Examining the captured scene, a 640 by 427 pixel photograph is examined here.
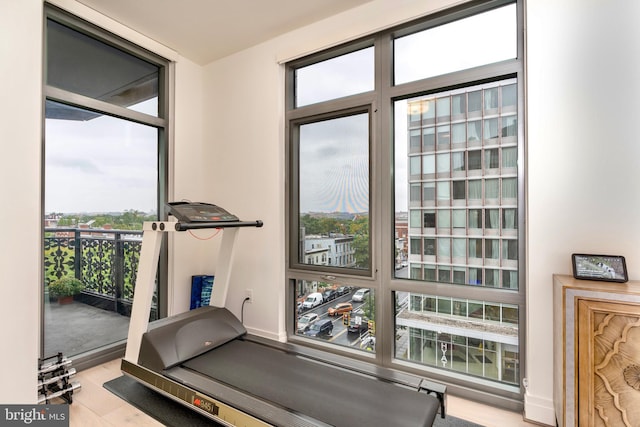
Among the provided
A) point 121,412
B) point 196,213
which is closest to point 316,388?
point 121,412

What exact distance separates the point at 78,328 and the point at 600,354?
138 inches

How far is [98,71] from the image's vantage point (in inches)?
109

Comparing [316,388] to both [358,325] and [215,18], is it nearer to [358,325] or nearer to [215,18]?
[358,325]

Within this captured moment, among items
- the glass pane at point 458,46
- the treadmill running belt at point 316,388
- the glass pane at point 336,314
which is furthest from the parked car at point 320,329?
the glass pane at point 458,46

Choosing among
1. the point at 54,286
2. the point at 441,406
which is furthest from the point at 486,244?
the point at 54,286

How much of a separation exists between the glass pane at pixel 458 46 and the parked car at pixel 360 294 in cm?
171

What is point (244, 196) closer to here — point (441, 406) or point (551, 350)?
point (441, 406)

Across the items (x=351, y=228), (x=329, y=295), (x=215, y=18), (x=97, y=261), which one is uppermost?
(x=215, y=18)

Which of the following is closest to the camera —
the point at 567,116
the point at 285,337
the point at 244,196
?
the point at 567,116

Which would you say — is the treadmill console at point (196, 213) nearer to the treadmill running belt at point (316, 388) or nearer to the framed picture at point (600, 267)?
the treadmill running belt at point (316, 388)

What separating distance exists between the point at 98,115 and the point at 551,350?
12.4 feet

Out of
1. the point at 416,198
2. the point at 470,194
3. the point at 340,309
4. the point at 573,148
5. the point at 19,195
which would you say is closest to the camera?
the point at 573,148

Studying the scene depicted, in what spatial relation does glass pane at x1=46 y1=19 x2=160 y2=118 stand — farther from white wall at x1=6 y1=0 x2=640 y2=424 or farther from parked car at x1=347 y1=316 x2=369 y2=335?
parked car at x1=347 y1=316 x2=369 y2=335

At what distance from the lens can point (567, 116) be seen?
1.81 m
